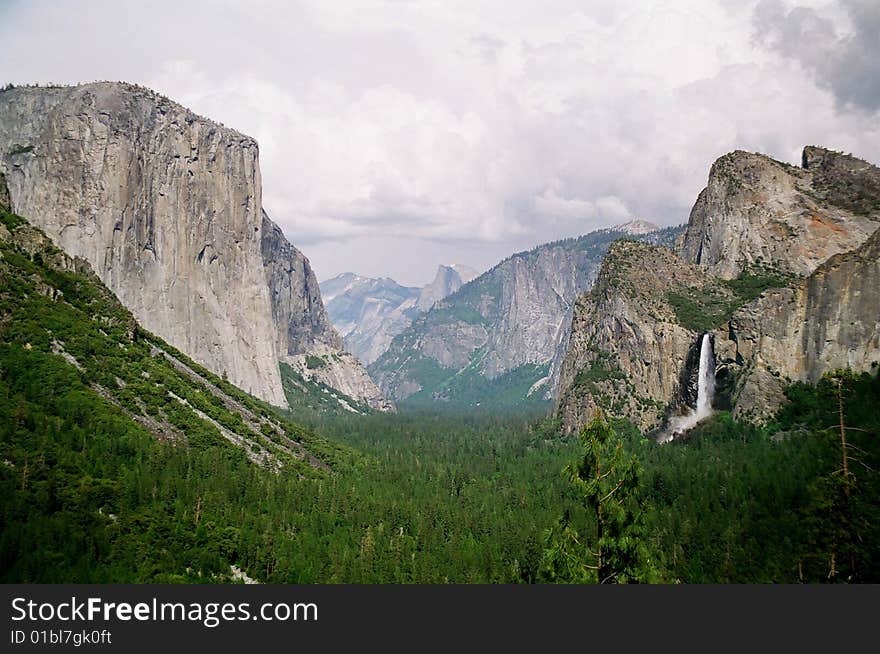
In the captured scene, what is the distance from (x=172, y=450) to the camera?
8544 centimetres

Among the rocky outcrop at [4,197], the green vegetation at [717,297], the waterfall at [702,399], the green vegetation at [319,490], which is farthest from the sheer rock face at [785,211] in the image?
the rocky outcrop at [4,197]

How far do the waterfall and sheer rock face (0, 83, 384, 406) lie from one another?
10882cm

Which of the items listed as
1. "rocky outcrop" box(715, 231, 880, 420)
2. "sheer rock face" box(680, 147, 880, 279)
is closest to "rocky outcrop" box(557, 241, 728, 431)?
"sheer rock face" box(680, 147, 880, 279)

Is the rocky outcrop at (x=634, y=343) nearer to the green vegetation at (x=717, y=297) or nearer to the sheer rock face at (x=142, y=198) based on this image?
the green vegetation at (x=717, y=297)

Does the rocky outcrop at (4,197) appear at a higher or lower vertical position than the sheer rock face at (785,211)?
lower

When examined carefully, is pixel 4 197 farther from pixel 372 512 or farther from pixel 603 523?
pixel 603 523

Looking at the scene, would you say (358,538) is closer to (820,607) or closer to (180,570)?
(180,570)

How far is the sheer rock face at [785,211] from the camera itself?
147000 millimetres

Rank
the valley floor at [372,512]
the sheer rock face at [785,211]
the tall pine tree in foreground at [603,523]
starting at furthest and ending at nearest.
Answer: the sheer rock face at [785,211], the valley floor at [372,512], the tall pine tree in foreground at [603,523]

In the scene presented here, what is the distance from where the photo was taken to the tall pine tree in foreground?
31.7 metres

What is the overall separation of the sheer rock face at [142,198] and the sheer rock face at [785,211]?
12018 cm

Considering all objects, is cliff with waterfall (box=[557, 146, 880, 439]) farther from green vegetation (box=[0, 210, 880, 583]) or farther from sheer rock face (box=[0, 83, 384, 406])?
sheer rock face (box=[0, 83, 384, 406])

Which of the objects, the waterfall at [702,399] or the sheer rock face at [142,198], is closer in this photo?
the waterfall at [702,399]

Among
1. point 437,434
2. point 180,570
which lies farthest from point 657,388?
point 180,570
